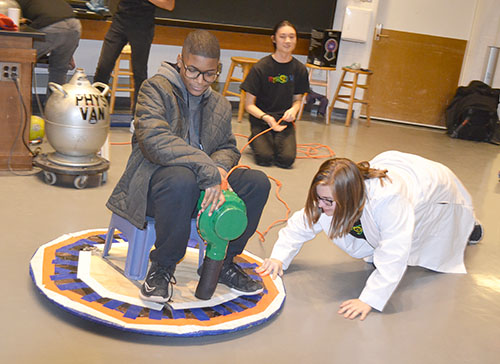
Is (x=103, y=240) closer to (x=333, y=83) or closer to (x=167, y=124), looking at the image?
(x=167, y=124)

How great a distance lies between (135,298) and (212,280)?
305mm

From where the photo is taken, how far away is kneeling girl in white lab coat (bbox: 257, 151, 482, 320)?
8.06 ft

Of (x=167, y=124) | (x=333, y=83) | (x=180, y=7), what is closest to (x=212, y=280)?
(x=167, y=124)

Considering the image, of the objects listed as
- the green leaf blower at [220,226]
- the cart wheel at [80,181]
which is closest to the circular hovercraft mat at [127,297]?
the green leaf blower at [220,226]

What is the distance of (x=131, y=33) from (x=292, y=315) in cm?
320

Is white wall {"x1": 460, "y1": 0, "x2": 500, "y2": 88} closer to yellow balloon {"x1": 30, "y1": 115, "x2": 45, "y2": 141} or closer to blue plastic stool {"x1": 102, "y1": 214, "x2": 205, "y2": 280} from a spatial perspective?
yellow balloon {"x1": 30, "y1": 115, "x2": 45, "y2": 141}

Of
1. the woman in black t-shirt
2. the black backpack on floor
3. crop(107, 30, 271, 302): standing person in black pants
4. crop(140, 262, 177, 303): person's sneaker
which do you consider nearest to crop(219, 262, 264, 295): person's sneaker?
crop(107, 30, 271, 302): standing person in black pants

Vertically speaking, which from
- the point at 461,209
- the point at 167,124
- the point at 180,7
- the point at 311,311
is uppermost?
the point at 180,7

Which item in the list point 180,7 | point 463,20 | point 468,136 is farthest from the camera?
point 463,20

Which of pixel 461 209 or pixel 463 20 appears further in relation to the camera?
pixel 463 20

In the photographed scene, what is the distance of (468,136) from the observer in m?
7.11

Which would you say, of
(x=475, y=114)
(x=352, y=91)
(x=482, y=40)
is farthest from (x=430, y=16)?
(x=352, y=91)

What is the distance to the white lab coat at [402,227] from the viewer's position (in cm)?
250

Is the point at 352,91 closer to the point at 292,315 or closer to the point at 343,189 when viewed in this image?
the point at 343,189
